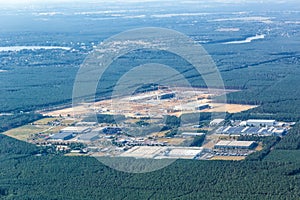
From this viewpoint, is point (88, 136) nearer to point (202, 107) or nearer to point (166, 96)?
point (202, 107)

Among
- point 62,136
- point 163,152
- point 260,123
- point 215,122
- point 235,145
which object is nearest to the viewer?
point 163,152

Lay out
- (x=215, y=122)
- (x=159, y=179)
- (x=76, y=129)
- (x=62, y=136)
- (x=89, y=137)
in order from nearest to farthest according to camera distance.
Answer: (x=159, y=179) → (x=89, y=137) → (x=62, y=136) → (x=76, y=129) → (x=215, y=122)

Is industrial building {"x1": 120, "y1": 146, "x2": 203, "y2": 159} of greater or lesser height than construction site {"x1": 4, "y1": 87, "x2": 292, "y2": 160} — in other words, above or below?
above

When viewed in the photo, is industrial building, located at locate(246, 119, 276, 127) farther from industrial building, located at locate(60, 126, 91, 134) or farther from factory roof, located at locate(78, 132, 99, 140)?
industrial building, located at locate(60, 126, 91, 134)

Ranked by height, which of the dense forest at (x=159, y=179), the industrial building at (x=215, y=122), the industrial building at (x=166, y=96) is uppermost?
the dense forest at (x=159, y=179)

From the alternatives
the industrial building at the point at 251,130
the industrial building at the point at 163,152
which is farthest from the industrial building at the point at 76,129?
the industrial building at the point at 251,130

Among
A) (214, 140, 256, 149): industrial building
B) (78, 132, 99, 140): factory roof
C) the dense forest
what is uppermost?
the dense forest

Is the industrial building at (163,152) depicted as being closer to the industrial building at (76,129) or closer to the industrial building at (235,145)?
the industrial building at (235,145)

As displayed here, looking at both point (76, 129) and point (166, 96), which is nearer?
point (76, 129)

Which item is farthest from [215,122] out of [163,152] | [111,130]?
[163,152]

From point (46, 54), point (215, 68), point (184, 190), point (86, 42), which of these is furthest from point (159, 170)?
point (86, 42)

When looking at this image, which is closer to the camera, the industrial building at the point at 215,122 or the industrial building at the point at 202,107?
the industrial building at the point at 215,122

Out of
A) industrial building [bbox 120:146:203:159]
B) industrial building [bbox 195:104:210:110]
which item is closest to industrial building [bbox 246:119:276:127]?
industrial building [bbox 195:104:210:110]
